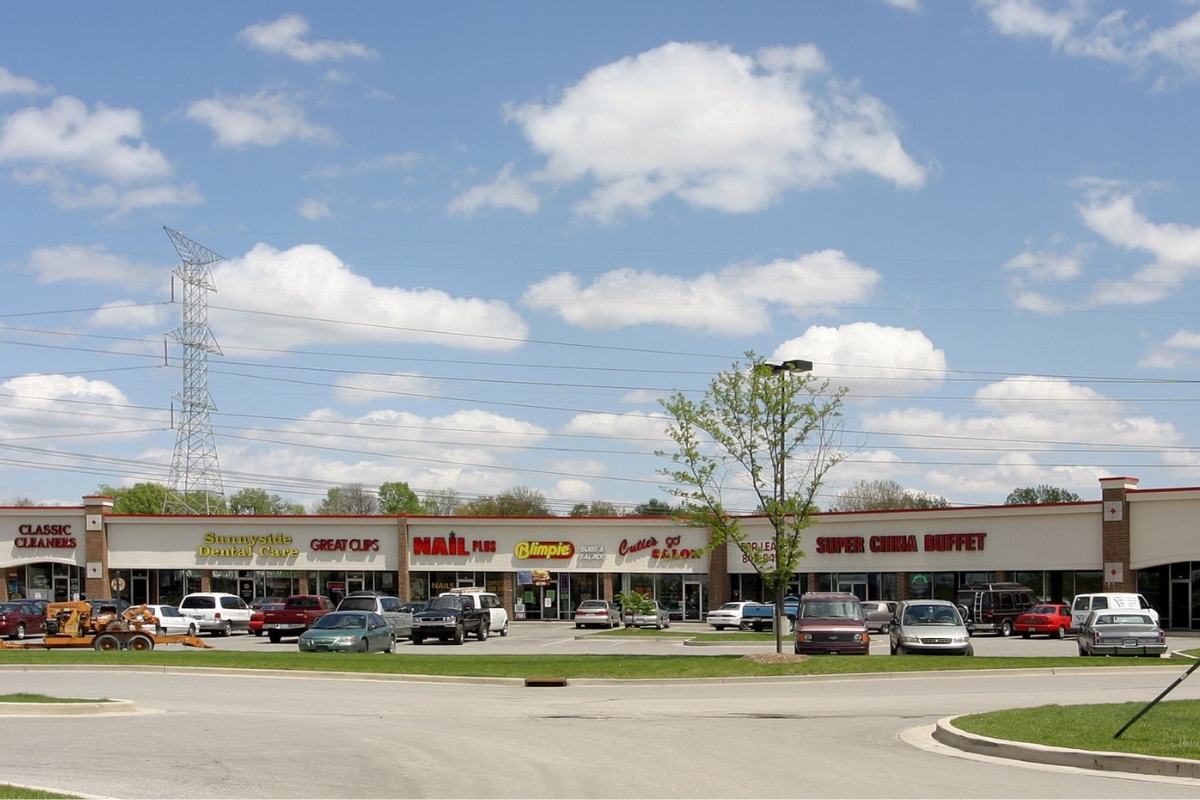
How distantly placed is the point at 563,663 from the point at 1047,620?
24.0 meters

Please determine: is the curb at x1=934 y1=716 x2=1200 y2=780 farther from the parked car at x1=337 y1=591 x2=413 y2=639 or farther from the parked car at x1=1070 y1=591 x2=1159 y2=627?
the parked car at x1=337 y1=591 x2=413 y2=639

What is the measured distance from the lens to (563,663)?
29.8m

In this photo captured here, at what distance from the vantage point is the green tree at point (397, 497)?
5832 inches

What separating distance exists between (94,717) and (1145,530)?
4322 centimetres

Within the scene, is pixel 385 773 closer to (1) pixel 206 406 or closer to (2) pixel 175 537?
(2) pixel 175 537

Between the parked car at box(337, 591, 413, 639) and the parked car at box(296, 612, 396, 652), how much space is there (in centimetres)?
735

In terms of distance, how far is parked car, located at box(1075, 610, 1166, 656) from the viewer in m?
32.4

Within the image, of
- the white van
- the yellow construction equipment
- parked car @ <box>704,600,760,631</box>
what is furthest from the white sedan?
the yellow construction equipment

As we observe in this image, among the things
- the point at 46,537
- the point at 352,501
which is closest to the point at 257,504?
the point at 352,501

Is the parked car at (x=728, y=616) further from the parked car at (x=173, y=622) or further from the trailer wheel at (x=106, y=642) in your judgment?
the trailer wheel at (x=106, y=642)

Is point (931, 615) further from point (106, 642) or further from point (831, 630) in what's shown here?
point (106, 642)

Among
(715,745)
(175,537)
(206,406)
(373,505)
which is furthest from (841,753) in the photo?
(373,505)

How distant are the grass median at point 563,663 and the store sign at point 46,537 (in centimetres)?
3352

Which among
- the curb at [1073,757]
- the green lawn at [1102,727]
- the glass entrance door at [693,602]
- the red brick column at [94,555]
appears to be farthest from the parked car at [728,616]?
the curb at [1073,757]
